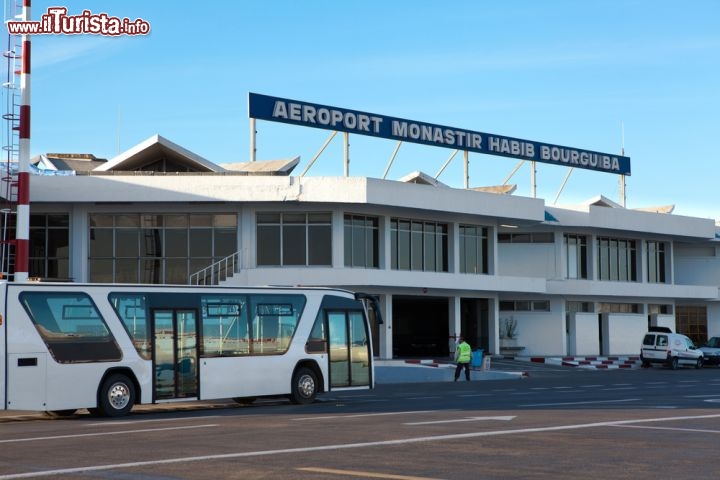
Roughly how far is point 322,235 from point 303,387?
1964 cm

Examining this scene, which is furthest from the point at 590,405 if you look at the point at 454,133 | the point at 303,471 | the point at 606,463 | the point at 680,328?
the point at 680,328

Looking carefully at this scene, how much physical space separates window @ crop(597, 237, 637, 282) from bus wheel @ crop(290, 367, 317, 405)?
3672cm

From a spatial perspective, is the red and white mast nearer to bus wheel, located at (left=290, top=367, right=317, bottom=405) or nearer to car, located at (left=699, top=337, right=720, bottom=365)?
bus wheel, located at (left=290, top=367, right=317, bottom=405)

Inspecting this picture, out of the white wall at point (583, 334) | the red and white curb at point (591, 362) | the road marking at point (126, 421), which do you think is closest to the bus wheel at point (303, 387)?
the road marking at point (126, 421)

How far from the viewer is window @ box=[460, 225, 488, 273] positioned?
51.0 metres

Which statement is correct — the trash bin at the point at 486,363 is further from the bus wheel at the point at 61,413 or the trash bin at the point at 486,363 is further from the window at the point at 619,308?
the bus wheel at the point at 61,413

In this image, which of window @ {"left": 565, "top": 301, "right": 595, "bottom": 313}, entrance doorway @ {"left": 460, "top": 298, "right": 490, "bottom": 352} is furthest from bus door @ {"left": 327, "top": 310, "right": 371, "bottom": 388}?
window @ {"left": 565, "top": 301, "right": 595, "bottom": 313}

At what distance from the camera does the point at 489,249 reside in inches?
2055

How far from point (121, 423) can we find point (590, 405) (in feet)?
31.9

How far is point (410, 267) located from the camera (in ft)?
157

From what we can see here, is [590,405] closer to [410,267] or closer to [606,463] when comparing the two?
[606,463]

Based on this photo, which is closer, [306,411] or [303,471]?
[303,471]

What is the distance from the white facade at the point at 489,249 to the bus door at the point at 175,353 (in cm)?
1918
